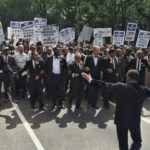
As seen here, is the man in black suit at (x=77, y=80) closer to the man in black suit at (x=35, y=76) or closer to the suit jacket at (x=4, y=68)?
the man in black suit at (x=35, y=76)

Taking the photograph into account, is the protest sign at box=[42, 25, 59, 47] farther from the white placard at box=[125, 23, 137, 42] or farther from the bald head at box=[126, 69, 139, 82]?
the bald head at box=[126, 69, 139, 82]

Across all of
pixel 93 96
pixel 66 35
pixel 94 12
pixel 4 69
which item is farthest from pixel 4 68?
pixel 94 12

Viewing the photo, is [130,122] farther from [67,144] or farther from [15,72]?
[15,72]

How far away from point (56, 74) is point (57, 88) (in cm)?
46

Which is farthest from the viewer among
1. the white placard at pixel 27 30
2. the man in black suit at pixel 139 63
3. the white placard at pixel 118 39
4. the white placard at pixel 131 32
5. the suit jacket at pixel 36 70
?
the white placard at pixel 118 39

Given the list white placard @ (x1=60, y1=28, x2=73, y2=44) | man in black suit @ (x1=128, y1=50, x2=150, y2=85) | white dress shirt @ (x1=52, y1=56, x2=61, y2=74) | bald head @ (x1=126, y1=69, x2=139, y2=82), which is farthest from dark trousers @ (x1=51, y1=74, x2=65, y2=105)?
bald head @ (x1=126, y1=69, x2=139, y2=82)

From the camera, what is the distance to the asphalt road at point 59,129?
10625mm

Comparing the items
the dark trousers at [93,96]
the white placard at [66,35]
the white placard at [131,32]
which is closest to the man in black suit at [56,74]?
the dark trousers at [93,96]

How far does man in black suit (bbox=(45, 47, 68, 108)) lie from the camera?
1469 centimetres

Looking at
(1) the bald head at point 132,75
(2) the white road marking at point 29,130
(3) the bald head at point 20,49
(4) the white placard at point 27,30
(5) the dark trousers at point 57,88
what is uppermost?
(1) the bald head at point 132,75

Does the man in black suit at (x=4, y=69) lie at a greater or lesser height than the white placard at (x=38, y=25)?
lesser

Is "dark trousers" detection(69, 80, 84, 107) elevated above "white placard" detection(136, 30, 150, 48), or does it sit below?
below

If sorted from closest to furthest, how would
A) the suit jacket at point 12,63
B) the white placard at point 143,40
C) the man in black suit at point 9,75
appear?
the man in black suit at point 9,75
the suit jacket at point 12,63
the white placard at point 143,40

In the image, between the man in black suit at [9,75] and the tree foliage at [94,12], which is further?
the tree foliage at [94,12]
